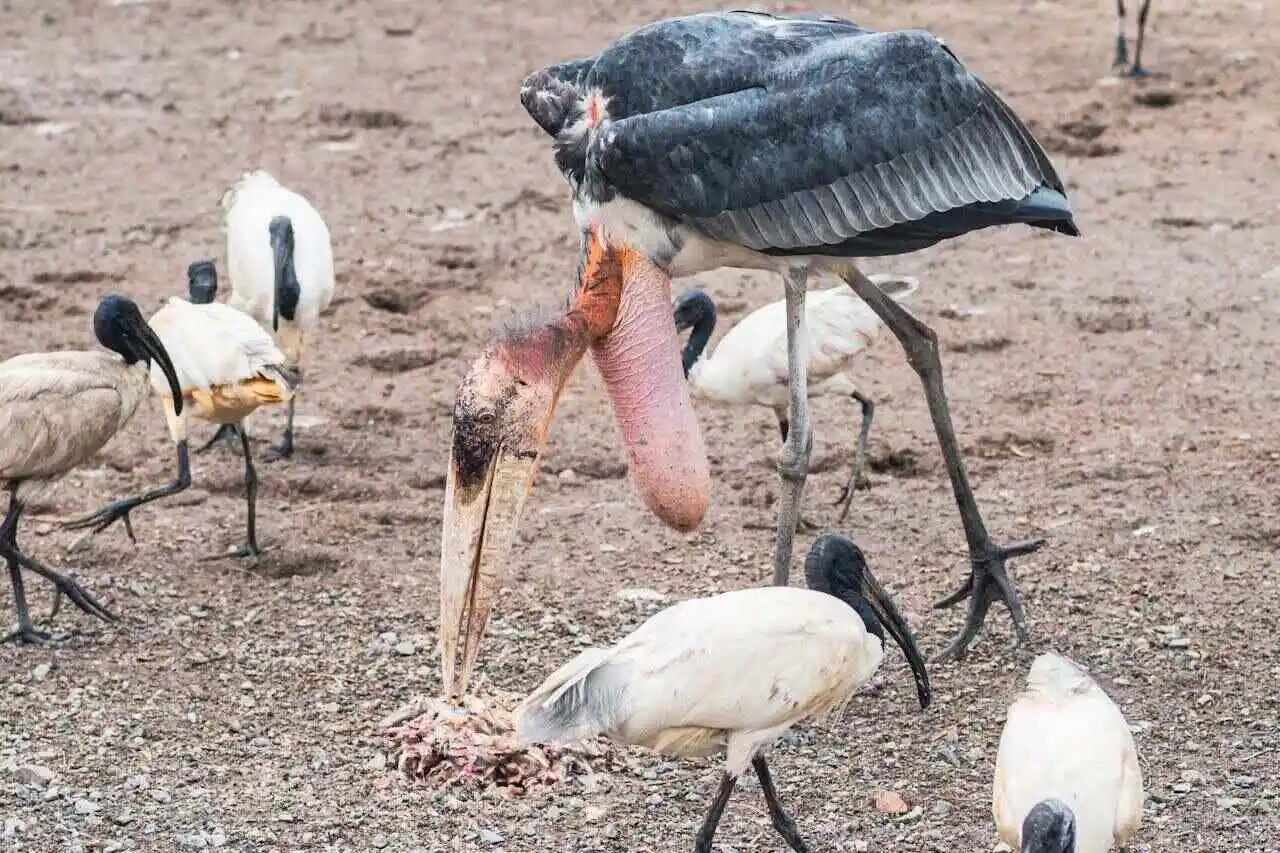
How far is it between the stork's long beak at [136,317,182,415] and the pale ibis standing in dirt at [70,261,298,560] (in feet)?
0.11

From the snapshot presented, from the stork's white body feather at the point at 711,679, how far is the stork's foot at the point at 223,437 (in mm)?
3558

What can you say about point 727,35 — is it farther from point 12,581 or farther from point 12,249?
point 12,249

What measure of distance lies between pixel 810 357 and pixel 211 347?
2056 millimetres

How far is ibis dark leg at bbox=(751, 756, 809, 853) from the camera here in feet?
16.4

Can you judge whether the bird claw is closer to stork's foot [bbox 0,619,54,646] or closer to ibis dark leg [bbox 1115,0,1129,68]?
stork's foot [bbox 0,619,54,646]

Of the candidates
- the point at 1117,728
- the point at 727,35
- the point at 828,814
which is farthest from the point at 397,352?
the point at 1117,728

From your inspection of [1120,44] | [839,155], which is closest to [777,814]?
[839,155]

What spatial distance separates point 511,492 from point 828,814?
3.80ft

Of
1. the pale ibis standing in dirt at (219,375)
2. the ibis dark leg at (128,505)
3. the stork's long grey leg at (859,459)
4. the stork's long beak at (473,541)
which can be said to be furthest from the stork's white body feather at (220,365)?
the stork's long grey leg at (859,459)

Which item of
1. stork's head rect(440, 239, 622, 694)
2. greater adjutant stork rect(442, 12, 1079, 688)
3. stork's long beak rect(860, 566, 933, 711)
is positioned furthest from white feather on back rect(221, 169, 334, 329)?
stork's long beak rect(860, 566, 933, 711)

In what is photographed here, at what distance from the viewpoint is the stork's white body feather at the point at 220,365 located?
688 centimetres

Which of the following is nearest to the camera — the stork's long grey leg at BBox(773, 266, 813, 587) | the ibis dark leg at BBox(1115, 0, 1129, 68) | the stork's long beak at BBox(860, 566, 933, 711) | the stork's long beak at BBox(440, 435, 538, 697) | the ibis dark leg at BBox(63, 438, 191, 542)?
the stork's long beak at BBox(440, 435, 538, 697)

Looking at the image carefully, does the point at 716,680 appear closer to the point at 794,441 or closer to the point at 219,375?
the point at 794,441

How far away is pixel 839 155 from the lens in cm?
579
